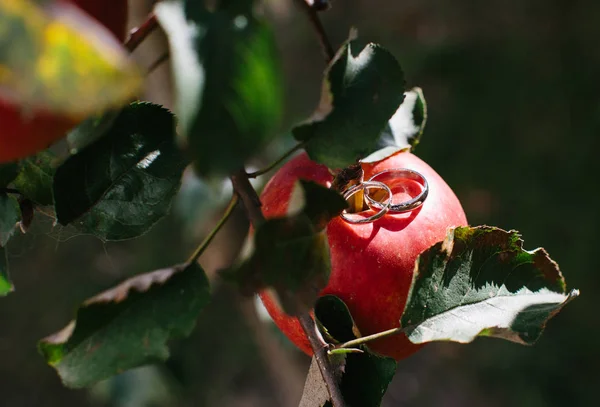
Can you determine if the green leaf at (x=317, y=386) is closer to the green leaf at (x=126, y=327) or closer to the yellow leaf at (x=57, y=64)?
the green leaf at (x=126, y=327)

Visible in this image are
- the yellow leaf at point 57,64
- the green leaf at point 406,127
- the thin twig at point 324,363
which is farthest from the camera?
the green leaf at point 406,127

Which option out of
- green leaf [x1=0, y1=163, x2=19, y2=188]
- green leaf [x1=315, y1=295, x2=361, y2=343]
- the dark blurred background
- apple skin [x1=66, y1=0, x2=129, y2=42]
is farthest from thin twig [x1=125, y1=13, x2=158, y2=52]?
the dark blurred background

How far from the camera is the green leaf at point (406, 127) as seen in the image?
0.61 m

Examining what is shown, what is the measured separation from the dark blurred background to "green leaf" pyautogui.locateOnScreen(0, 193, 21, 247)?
137 centimetres

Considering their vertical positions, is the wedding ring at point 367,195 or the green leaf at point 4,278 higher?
the green leaf at point 4,278

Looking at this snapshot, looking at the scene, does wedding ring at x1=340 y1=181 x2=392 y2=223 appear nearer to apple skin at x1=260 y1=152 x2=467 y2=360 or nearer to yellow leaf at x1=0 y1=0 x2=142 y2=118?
apple skin at x1=260 y1=152 x2=467 y2=360

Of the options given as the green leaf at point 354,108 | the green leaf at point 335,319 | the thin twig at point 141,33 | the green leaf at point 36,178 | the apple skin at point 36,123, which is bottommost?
the green leaf at point 335,319

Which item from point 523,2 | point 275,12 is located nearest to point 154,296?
point 523,2

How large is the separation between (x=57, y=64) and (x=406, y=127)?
1.29 feet

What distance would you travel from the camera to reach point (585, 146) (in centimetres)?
229

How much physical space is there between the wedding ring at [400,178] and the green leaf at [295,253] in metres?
0.13

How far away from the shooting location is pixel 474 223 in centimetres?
231

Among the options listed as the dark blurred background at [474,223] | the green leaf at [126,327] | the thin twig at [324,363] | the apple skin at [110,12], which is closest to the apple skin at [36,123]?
the apple skin at [110,12]

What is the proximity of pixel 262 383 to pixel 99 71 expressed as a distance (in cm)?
252
